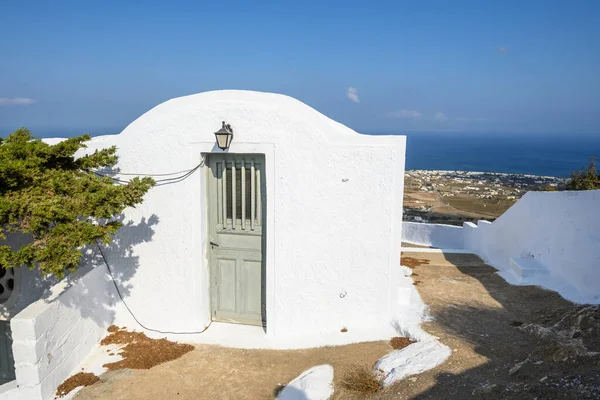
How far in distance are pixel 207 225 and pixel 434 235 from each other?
956 cm

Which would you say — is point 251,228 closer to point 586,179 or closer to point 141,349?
point 141,349

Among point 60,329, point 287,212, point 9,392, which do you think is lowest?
point 9,392

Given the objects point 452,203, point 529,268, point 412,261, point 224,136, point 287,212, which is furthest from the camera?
point 452,203

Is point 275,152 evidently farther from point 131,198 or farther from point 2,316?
point 2,316

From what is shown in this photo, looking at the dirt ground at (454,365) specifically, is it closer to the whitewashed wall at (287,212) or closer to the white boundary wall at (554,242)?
the white boundary wall at (554,242)

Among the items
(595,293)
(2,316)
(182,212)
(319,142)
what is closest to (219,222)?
(182,212)

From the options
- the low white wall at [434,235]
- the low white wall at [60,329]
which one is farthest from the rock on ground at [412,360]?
the low white wall at [434,235]

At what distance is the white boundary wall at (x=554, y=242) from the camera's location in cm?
744

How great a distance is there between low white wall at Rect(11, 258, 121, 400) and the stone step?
768 cm

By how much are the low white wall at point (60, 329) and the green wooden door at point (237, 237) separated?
1.74m

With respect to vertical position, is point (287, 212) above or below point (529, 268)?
above

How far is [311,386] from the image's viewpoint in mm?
5160

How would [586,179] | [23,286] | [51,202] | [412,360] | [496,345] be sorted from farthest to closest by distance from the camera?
[586,179] < [23,286] < [496,345] < [412,360] < [51,202]

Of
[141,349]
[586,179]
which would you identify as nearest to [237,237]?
[141,349]
